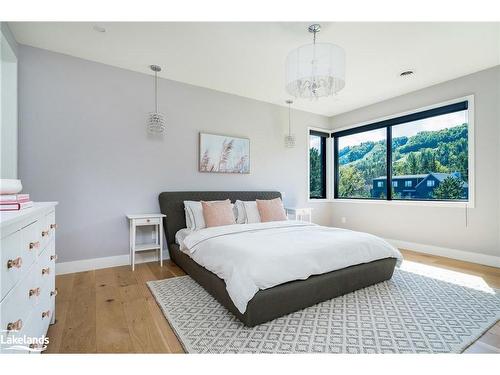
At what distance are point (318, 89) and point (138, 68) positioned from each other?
2456mm

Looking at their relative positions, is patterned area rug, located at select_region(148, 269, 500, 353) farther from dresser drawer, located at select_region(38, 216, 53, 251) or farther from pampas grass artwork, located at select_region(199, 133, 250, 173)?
pampas grass artwork, located at select_region(199, 133, 250, 173)

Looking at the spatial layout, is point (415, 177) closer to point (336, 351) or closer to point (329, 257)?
point (329, 257)

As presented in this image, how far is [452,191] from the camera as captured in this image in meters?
3.75

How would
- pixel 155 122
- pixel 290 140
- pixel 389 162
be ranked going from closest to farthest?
pixel 155 122 → pixel 389 162 → pixel 290 140

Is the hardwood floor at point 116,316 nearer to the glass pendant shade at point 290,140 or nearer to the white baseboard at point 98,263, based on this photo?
the white baseboard at point 98,263

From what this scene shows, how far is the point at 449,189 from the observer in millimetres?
3783

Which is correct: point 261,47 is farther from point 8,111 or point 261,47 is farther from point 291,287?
point 8,111

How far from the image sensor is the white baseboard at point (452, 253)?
3306mm

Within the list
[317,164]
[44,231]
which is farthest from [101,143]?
[317,164]

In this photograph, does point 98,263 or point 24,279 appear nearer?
point 24,279

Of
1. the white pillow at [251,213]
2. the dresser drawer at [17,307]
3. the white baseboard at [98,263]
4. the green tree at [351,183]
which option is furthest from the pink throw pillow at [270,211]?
the dresser drawer at [17,307]

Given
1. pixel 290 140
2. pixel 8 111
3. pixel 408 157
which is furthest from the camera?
pixel 290 140

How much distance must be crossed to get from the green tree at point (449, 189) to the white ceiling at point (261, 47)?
1.52m

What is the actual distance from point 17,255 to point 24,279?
0.60ft
